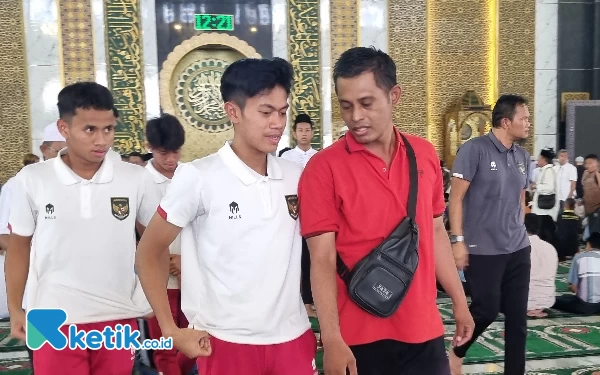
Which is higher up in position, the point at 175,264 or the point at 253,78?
the point at 253,78

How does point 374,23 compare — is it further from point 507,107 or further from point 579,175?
point 507,107

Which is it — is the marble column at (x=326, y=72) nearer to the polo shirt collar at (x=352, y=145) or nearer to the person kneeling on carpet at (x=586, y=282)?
the person kneeling on carpet at (x=586, y=282)

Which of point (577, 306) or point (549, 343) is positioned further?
point (577, 306)

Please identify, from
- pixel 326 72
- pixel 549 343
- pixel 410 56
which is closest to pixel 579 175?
pixel 410 56

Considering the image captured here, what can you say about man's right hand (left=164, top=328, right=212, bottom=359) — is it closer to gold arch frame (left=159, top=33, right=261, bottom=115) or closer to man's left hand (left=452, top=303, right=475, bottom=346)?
man's left hand (left=452, top=303, right=475, bottom=346)

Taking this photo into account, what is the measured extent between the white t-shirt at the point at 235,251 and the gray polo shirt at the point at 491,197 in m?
1.43

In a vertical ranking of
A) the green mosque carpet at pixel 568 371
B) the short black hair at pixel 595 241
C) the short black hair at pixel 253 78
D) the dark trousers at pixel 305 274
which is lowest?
the green mosque carpet at pixel 568 371

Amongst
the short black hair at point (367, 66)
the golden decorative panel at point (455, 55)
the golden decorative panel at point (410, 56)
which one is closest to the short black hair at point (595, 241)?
the short black hair at point (367, 66)

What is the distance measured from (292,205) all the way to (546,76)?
906 centimetres

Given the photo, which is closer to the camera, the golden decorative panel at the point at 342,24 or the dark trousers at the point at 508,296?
the dark trousers at the point at 508,296

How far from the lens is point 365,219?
155cm

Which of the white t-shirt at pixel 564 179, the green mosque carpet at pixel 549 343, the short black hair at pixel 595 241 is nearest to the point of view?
the green mosque carpet at pixel 549 343

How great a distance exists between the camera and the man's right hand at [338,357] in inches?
56.8

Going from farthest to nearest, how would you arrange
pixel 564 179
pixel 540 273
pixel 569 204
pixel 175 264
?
pixel 564 179 < pixel 569 204 < pixel 540 273 < pixel 175 264
